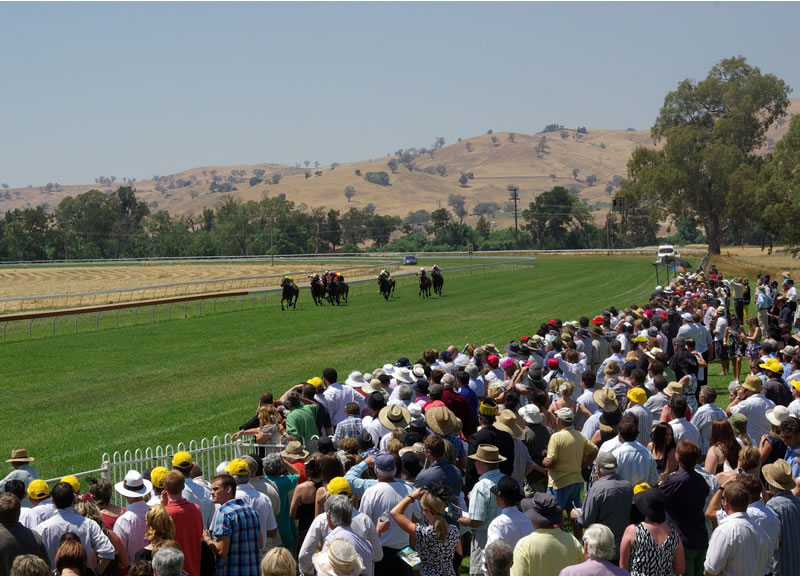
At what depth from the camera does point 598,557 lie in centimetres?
496

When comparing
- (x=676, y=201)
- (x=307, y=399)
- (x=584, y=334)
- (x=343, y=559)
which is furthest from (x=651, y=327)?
(x=676, y=201)

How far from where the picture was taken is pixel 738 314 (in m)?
22.1

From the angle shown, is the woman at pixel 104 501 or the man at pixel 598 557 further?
the woman at pixel 104 501

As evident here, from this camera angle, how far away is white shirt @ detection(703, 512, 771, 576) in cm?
562

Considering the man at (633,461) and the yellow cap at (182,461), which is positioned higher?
the yellow cap at (182,461)

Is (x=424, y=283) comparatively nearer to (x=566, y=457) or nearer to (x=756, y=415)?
(x=756, y=415)

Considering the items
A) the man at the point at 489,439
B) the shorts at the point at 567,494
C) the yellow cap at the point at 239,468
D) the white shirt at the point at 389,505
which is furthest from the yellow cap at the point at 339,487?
the shorts at the point at 567,494

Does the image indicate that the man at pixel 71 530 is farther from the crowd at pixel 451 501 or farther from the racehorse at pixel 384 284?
the racehorse at pixel 384 284

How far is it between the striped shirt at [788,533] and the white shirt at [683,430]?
5.60ft

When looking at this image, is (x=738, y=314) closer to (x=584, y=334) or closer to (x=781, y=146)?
(x=584, y=334)

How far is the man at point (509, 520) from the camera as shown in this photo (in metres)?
5.85

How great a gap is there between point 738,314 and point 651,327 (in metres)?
9.39

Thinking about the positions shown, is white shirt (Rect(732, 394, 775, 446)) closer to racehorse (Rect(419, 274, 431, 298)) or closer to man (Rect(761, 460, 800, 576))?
man (Rect(761, 460, 800, 576))

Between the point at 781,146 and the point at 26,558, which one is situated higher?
the point at 781,146
